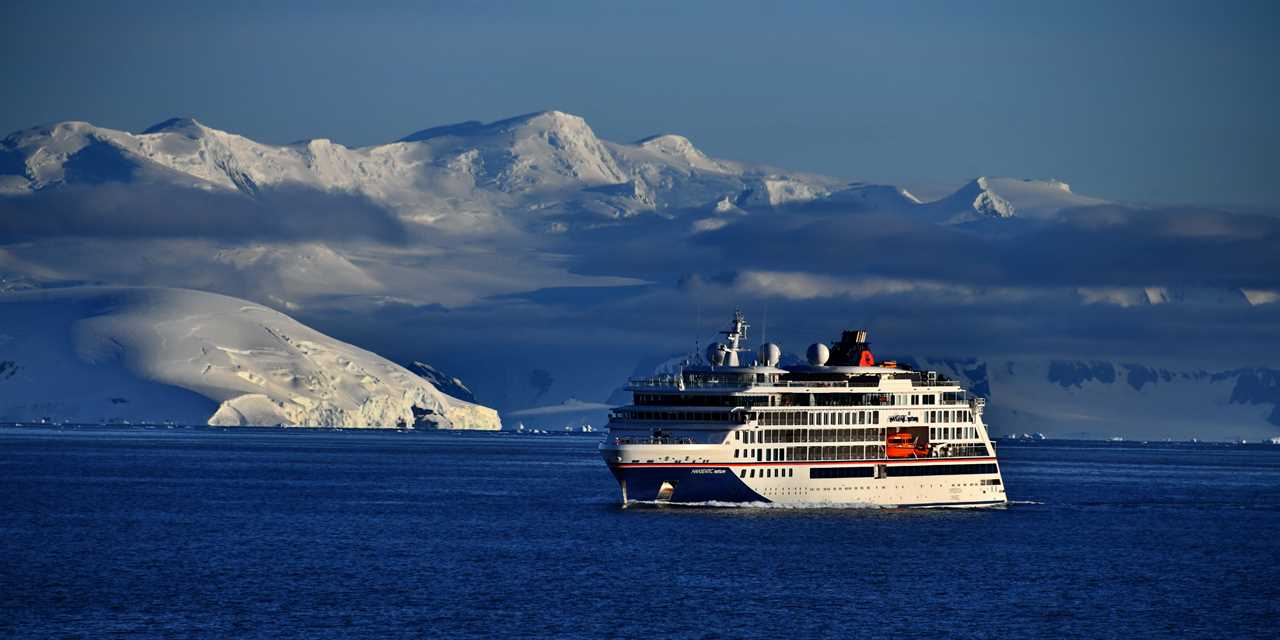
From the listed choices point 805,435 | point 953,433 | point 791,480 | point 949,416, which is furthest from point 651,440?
point 953,433

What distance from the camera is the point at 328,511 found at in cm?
14412

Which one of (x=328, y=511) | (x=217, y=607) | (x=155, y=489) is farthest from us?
(x=155, y=489)

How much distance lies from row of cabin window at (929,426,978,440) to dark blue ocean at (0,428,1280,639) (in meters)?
5.50

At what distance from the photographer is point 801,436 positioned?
136m

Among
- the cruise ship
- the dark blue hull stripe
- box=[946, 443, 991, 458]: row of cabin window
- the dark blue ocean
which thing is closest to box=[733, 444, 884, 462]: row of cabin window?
the cruise ship

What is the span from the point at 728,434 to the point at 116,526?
40.6 meters

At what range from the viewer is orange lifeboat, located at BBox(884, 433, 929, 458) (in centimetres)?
14088

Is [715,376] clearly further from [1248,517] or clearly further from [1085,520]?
[1248,517]

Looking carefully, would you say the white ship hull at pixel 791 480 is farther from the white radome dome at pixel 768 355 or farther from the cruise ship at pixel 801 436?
the white radome dome at pixel 768 355

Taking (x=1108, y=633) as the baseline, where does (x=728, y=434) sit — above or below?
above

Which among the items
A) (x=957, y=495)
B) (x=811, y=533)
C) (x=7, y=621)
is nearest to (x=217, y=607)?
(x=7, y=621)

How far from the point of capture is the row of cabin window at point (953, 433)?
14325 centimetres

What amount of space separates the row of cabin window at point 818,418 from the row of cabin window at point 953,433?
5.50 meters

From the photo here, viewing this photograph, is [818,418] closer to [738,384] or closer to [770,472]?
[770,472]
